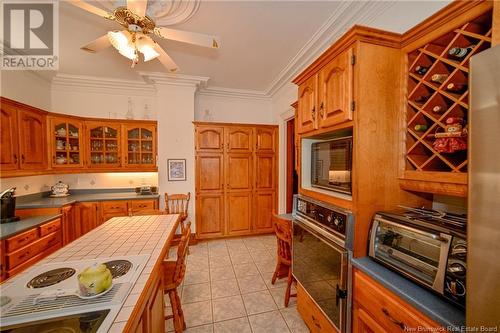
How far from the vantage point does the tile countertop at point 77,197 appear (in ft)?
8.89

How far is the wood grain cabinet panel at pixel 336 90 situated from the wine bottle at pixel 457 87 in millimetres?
441

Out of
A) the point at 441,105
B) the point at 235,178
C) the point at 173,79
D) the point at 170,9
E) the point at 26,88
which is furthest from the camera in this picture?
the point at 235,178

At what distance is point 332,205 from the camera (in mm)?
1394

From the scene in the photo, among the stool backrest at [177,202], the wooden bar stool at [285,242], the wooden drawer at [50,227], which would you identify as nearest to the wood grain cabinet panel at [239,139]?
the stool backrest at [177,202]

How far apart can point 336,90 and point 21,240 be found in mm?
3251

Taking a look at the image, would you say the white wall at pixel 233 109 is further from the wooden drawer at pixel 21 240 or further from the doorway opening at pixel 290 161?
the wooden drawer at pixel 21 240

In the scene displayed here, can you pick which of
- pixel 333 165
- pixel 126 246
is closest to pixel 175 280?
pixel 126 246

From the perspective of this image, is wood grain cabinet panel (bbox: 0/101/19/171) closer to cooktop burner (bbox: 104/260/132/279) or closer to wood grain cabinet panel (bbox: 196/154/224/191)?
wood grain cabinet panel (bbox: 196/154/224/191)

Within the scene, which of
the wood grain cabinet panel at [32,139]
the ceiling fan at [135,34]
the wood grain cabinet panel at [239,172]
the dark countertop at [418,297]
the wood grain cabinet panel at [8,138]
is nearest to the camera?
the dark countertop at [418,297]

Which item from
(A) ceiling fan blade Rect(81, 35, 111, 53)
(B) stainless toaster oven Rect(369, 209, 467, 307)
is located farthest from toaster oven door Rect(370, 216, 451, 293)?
(A) ceiling fan blade Rect(81, 35, 111, 53)

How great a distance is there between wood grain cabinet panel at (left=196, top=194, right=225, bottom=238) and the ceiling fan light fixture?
2.38 metres

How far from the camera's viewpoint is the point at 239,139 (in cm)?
367

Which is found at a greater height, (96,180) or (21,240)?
(96,180)

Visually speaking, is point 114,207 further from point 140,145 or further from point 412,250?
point 412,250
